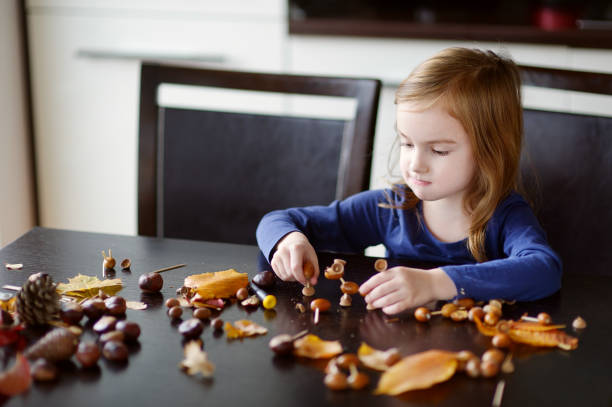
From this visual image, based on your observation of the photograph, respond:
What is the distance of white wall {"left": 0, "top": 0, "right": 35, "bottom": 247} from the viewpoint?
7.80 feet

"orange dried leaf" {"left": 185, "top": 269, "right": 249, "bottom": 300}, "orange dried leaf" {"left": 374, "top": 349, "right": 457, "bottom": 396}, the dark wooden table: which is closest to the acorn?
the dark wooden table

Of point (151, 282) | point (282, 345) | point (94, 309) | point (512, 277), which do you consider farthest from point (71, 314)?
point (512, 277)

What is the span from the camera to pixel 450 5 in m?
2.28

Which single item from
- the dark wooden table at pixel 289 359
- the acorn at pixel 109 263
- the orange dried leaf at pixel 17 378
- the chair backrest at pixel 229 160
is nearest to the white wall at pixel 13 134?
the chair backrest at pixel 229 160

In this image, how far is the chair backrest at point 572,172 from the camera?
1290 millimetres

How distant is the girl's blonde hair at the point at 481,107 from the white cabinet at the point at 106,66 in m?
1.26

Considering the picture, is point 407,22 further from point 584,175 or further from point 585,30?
point 584,175

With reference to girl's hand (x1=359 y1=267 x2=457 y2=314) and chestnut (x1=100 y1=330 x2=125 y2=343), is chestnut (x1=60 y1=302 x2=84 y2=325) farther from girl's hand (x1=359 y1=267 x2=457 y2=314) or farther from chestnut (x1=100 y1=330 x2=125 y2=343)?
girl's hand (x1=359 y1=267 x2=457 y2=314)

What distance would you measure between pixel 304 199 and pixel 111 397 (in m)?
0.85

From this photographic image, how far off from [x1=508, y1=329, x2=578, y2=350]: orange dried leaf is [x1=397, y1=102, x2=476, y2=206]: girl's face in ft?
1.26

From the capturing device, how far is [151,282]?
2.90 ft

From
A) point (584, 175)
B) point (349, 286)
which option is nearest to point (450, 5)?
point (584, 175)

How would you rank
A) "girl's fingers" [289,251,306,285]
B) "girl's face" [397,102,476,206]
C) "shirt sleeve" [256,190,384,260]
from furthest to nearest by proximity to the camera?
"shirt sleeve" [256,190,384,260] < "girl's face" [397,102,476,206] < "girl's fingers" [289,251,306,285]

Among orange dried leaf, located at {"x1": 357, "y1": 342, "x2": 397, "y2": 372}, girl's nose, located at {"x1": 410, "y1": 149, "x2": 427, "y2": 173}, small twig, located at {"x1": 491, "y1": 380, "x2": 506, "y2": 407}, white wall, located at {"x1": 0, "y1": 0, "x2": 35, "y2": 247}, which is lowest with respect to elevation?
white wall, located at {"x1": 0, "y1": 0, "x2": 35, "y2": 247}
